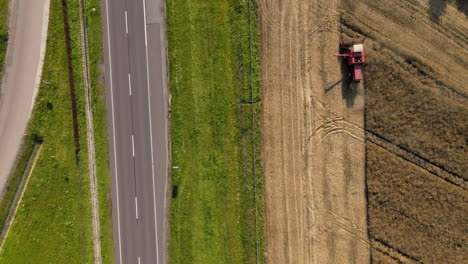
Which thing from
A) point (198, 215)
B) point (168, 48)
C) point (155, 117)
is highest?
point (168, 48)

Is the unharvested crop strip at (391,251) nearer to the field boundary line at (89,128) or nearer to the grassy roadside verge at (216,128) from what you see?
the grassy roadside verge at (216,128)

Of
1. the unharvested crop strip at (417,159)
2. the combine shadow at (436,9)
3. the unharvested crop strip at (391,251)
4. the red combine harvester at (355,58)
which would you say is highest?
the combine shadow at (436,9)

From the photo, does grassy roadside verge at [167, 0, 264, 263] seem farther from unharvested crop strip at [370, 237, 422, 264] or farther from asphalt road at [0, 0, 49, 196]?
asphalt road at [0, 0, 49, 196]

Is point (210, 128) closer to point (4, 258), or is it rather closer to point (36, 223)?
point (36, 223)

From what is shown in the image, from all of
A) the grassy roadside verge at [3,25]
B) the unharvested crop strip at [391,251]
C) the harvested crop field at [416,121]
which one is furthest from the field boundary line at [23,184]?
the unharvested crop strip at [391,251]

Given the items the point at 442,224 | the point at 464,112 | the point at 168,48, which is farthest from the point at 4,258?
the point at 464,112

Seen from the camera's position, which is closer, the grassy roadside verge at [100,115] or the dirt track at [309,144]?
the dirt track at [309,144]
